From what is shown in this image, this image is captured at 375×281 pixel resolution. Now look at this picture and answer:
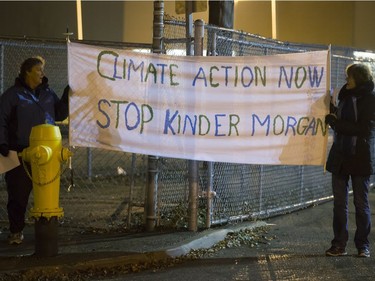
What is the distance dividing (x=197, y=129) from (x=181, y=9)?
1.71 meters

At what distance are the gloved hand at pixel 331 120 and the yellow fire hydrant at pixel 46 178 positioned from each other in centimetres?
259

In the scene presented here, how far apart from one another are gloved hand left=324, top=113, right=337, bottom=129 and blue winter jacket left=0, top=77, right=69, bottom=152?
8.74 feet

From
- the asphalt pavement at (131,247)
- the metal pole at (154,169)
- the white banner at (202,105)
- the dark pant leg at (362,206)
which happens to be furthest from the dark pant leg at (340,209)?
the metal pole at (154,169)

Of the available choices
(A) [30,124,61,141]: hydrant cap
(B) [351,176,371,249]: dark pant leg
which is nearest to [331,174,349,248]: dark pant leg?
(B) [351,176,371,249]: dark pant leg

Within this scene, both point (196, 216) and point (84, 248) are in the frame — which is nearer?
point (84, 248)

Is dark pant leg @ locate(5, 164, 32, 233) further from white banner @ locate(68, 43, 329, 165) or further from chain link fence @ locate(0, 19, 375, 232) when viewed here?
white banner @ locate(68, 43, 329, 165)

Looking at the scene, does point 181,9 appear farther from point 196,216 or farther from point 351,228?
point 351,228

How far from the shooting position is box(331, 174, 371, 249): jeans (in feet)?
19.0

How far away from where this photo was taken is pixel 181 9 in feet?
23.0

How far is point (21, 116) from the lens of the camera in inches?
224

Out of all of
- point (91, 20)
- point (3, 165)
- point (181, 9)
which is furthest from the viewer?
point (91, 20)

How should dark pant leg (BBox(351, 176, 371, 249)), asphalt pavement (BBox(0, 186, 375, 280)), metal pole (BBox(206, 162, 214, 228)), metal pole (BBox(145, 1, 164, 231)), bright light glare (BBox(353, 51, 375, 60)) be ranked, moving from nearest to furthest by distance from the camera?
asphalt pavement (BBox(0, 186, 375, 280)) → dark pant leg (BBox(351, 176, 371, 249)) → metal pole (BBox(145, 1, 164, 231)) → metal pole (BBox(206, 162, 214, 228)) → bright light glare (BBox(353, 51, 375, 60))

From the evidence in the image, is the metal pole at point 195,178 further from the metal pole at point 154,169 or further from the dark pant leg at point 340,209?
the dark pant leg at point 340,209

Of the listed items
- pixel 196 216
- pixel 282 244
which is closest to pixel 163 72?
pixel 196 216
